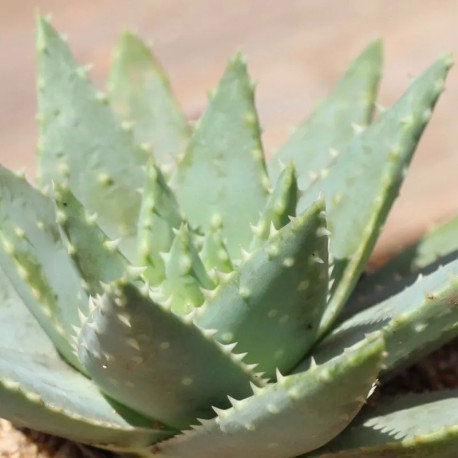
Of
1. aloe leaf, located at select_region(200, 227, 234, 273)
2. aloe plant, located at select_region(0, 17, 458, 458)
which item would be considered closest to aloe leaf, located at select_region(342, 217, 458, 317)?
aloe plant, located at select_region(0, 17, 458, 458)

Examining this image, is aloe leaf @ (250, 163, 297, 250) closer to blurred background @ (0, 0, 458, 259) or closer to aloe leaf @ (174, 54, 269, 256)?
aloe leaf @ (174, 54, 269, 256)

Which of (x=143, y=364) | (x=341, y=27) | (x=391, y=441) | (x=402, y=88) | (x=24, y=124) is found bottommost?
(x=391, y=441)

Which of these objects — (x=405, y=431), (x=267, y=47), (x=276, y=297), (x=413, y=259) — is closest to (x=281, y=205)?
(x=276, y=297)

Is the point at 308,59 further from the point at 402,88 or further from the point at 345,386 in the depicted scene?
the point at 345,386

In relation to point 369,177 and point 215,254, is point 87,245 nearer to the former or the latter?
point 215,254

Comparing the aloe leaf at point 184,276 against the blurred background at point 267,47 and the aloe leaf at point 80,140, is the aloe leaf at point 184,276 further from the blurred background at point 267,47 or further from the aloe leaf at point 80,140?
the blurred background at point 267,47

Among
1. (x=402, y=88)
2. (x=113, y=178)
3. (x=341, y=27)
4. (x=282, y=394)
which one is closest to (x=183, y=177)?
(x=113, y=178)
